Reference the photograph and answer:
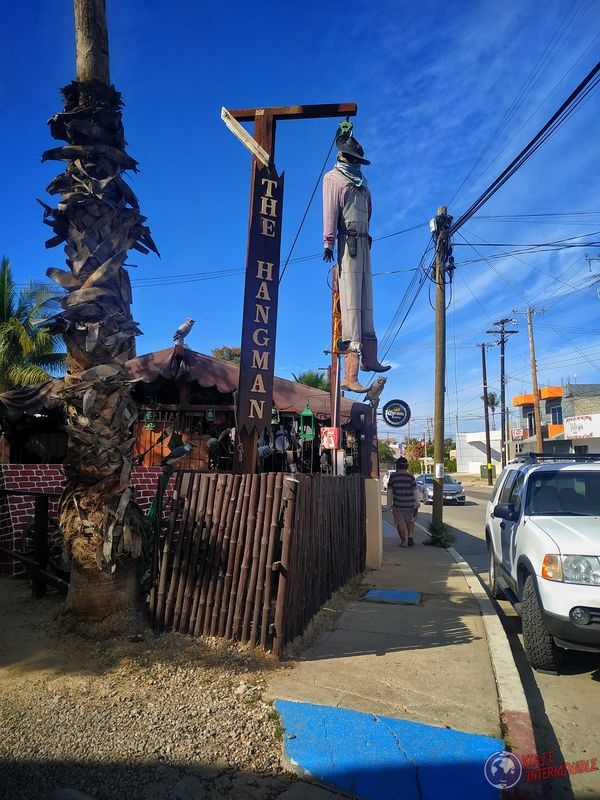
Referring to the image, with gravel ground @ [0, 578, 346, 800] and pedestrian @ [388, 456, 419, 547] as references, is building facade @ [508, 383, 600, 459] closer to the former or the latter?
pedestrian @ [388, 456, 419, 547]

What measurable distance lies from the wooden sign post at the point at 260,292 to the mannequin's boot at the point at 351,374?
3.83 metres

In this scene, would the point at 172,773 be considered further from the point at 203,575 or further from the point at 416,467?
the point at 416,467

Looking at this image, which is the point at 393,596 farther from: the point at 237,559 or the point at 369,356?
the point at 369,356

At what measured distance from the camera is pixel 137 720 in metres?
3.51

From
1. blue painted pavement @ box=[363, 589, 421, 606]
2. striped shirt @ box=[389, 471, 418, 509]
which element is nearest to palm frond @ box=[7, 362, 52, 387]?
striped shirt @ box=[389, 471, 418, 509]

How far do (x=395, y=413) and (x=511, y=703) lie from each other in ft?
34.8

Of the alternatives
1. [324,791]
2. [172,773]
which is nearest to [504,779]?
[324,791]

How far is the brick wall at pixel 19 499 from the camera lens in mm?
7062

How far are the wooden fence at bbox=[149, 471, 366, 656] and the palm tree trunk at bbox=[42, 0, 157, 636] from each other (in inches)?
14.8

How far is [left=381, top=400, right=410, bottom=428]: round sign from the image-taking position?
46.7 feet

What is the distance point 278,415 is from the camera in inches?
438

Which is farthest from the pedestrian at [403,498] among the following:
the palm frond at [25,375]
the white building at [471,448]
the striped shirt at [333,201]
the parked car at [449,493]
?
the white building at [471,448]

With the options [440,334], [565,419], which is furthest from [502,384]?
[440,334]

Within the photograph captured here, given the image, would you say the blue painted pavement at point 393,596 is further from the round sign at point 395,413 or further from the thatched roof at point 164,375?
the round sign at point 395,413
